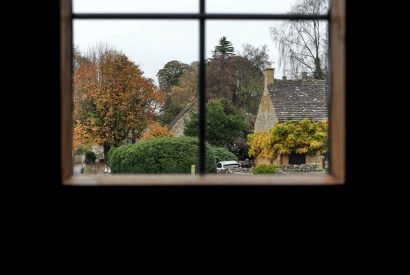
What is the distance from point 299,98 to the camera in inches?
595

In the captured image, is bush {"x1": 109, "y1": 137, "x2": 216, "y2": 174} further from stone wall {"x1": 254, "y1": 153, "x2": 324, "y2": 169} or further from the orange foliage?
stone wall {"x1": 254, "y1": 153, "x2": 324, "y2": 169}

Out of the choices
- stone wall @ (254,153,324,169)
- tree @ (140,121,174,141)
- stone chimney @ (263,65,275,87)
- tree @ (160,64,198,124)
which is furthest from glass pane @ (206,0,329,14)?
stone wall @ (254,153,324,169)

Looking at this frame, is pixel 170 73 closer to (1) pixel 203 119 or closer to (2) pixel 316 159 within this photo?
(2) pixel 316 159

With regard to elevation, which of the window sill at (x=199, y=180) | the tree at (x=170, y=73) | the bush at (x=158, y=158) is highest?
the tree at (x=170, y=73)

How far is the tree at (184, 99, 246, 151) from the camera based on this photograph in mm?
13883

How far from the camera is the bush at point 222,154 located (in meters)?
13.3

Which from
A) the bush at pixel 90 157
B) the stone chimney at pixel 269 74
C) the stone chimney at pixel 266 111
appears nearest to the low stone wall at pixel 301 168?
the stone chimney at pixel 266 111

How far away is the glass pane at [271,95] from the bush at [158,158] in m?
5.33

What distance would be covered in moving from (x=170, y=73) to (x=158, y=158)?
6923 millimetres

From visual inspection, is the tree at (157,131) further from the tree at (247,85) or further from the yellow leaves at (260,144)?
the yellow leaves at (260,144)
